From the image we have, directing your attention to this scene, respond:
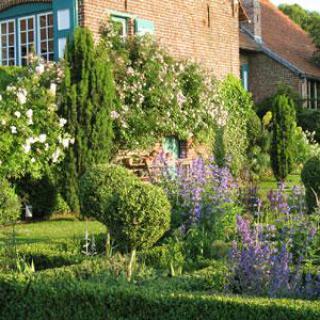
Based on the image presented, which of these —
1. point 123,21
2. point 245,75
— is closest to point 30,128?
point 123,21

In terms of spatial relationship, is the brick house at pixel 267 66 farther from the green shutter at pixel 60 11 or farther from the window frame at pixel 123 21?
the green shutter at pixel 60 11

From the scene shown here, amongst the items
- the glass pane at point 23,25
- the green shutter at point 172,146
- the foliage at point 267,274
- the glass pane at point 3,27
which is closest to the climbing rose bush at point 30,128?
the glass pane at point 23,25

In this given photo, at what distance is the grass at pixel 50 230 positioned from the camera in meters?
10.2

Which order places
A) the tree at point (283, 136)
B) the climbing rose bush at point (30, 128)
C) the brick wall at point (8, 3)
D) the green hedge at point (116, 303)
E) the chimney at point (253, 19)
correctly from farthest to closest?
the chimney at point (253, 19)
the tree at point (283, 136)
the brick wall at point (8, 3)
the climbing rose bush at point (30, 128)
the green hedge at point (116, 303)

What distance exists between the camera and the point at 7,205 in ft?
38.5

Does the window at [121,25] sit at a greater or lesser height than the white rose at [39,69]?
greater

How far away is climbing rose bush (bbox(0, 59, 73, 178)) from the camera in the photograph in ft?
39.3

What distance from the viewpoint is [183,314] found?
4.83 meters

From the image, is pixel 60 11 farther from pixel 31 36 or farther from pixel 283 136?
pixel 283 136

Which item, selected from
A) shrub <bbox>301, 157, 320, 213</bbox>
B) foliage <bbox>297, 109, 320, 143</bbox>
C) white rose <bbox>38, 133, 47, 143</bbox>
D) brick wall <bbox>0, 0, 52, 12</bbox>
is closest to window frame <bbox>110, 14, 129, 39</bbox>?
brick wall <bbox>0, 0, 52, 12</bbox>

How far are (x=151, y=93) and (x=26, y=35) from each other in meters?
3.45

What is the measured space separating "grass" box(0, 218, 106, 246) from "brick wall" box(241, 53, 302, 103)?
17526 millimetres

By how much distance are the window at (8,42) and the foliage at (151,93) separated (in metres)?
2.42

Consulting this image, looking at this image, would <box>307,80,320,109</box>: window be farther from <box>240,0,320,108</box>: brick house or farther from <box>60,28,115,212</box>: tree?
<box>60,28,115,212</box>: tree
